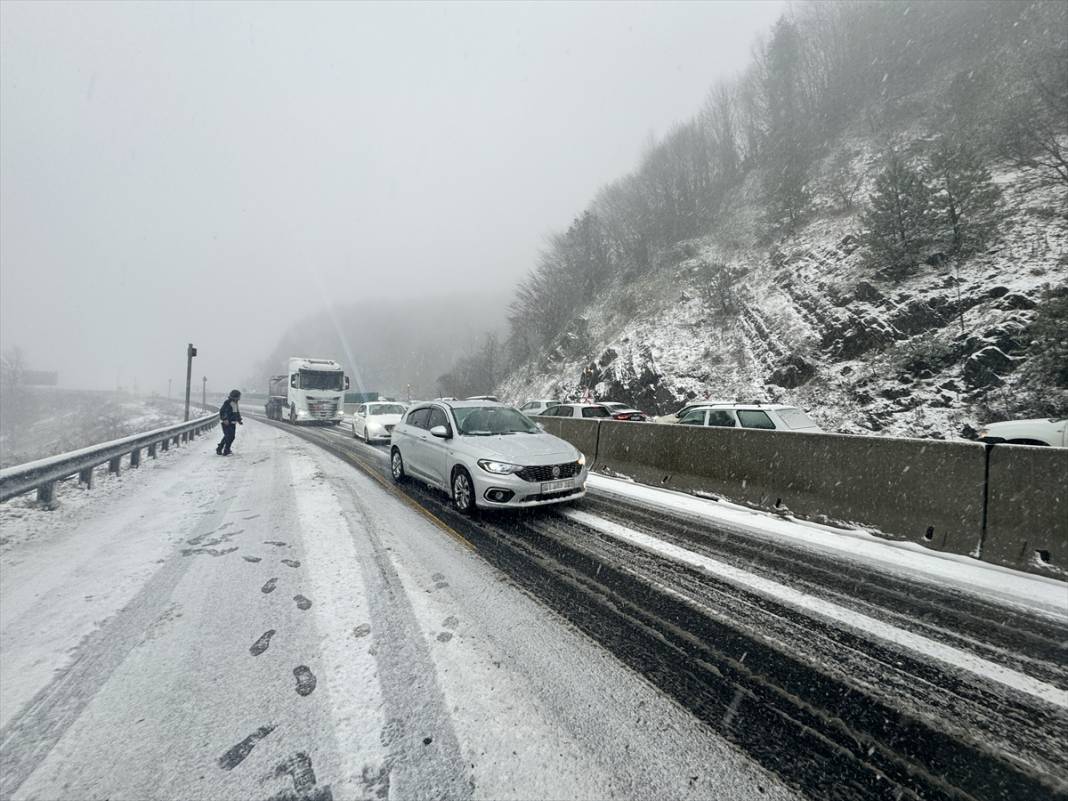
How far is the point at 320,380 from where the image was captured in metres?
26.4

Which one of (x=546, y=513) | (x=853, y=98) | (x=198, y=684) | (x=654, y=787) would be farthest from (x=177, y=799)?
(x=853, y=98)

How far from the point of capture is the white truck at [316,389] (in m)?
26.0

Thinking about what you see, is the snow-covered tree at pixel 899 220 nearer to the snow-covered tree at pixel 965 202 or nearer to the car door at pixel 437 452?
the snow-covered tree at pixel 965 202

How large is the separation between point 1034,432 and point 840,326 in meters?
11.4

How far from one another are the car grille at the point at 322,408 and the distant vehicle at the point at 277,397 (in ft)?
21.5

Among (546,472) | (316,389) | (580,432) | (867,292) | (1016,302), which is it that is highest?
(867,292)

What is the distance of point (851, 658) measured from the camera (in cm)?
275

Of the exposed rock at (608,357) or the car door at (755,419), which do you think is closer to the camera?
the car door at (755,419)

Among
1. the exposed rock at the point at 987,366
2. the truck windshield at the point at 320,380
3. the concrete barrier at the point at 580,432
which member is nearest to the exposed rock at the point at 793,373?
the exposed rock at the point at 987,366

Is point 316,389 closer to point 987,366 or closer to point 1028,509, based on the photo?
point 1028,509

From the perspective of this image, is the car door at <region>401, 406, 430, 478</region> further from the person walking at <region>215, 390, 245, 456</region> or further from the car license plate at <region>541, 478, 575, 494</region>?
the person walking at <region>215, 390, 245, 456</region>

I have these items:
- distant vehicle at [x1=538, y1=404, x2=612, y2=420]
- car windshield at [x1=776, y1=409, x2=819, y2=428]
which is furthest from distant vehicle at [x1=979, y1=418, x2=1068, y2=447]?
distant vehicle at [x1=538, y1=404, x2=612, y2=420]

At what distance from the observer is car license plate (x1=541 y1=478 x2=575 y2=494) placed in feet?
19.3

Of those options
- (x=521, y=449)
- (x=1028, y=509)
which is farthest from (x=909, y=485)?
(x=521, y=449)
